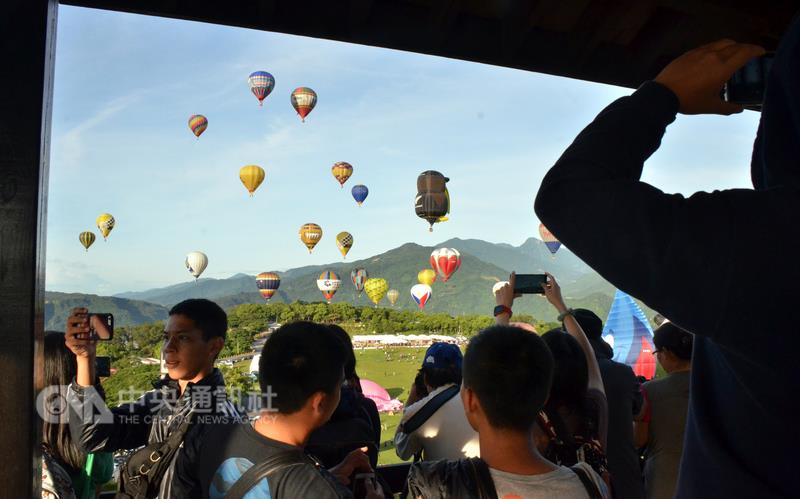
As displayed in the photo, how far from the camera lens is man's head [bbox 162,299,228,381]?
283cm

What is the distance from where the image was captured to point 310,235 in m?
40.8

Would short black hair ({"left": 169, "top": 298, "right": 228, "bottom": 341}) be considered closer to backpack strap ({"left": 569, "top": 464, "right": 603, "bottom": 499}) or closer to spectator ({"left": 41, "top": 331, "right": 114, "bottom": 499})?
spectator ({"left": 41, "top": 331, "right": 114, "bottom": 499})

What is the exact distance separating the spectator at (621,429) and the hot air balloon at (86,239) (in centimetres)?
4457

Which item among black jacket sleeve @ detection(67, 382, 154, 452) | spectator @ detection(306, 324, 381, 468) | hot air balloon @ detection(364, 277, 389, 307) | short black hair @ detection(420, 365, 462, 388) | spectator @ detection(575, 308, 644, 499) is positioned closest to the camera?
spectator @ detection(306, 324, 381, 468)

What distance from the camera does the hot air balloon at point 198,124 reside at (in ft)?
123

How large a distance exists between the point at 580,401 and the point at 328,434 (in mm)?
1019

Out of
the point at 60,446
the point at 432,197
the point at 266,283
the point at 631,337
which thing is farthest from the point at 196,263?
the point at 60,446

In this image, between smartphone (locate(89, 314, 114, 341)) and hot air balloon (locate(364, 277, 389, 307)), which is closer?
smartphone (locate(89, 314, 114, 341))

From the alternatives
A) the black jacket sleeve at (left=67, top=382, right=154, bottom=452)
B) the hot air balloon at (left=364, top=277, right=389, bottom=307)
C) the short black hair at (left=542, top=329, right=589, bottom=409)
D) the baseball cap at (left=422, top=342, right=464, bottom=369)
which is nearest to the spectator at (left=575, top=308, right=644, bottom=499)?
the short black hair at (left=542, top=329, right=589, bottom=409)

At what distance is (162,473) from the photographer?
223cm

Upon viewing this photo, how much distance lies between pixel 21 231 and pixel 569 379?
197cm

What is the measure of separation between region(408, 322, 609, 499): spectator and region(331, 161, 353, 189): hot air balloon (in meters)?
37.2

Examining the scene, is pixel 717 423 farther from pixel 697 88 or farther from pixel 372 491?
pixel 372 491

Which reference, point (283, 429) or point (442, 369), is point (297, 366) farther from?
point (442, 369)
